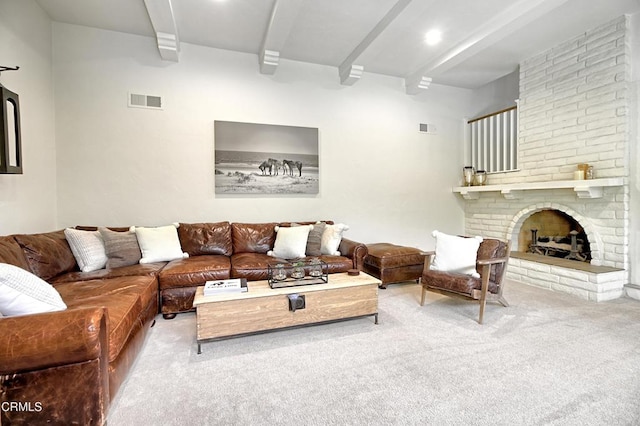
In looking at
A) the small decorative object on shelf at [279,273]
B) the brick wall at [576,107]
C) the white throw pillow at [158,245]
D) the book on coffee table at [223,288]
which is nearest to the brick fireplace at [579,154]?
the brick wall at [576,107]

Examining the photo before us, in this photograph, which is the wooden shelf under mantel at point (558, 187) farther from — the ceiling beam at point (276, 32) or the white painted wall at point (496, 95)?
the ceiling beam at point (276, 32)

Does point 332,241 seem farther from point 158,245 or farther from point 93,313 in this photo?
point 93,313

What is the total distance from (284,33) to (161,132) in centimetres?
195

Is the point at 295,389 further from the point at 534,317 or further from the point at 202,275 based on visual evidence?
the point at 534,317

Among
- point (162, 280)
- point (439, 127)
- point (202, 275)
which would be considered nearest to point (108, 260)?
point (162, 280)

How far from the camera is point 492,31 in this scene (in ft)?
11.1

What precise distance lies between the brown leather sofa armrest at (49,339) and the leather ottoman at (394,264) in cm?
299

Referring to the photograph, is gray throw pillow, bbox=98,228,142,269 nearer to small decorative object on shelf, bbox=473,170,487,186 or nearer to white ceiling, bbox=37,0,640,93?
white ceiling, bbox=37,0,640,93

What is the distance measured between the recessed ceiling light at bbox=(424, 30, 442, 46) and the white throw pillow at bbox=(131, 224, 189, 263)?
A: 12.7ft

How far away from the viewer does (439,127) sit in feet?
17.2

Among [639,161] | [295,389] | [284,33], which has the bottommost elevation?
[295,389]

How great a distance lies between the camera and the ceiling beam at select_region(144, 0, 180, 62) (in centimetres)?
292

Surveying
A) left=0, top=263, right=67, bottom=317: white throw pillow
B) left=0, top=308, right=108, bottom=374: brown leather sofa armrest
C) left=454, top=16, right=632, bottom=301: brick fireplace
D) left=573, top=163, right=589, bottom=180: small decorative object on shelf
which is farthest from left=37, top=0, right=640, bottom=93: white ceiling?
left=0, top=308, right=108, bottom=374: brown leather sofa armrest

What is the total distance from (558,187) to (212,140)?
444cm
